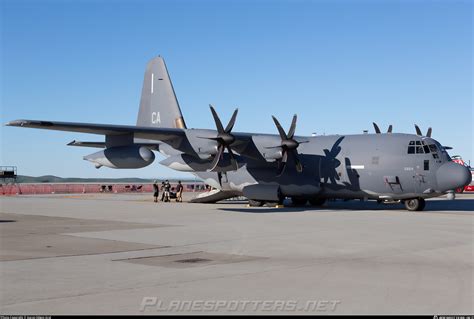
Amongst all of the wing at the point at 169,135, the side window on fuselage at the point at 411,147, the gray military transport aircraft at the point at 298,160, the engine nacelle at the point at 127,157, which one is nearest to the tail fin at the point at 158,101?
the gray military transport aircraft at the point at 298,160

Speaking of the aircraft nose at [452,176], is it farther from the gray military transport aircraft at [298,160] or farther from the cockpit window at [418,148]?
the cockpit window at [418,148]

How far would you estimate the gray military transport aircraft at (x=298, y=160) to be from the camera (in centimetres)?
2742

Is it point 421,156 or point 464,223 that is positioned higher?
point 421,156

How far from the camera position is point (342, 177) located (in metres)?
29.9

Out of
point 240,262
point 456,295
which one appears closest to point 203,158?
point 240,262

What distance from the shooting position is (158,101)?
36.8 metres

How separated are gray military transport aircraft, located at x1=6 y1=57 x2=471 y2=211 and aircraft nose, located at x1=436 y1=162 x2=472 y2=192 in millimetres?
44

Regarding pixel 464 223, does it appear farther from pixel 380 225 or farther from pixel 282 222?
pixel 282 222

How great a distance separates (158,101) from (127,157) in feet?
31.2

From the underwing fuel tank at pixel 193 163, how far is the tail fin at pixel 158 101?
578 cm

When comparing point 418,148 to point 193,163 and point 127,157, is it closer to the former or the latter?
point 193,163

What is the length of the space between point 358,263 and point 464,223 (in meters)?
11.6

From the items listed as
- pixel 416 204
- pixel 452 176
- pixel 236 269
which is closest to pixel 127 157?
pixel 416 204

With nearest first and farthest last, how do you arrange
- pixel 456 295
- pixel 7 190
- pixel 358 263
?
1. pixel 456 295
2. pixel 358 263
3. pixel 7 190
